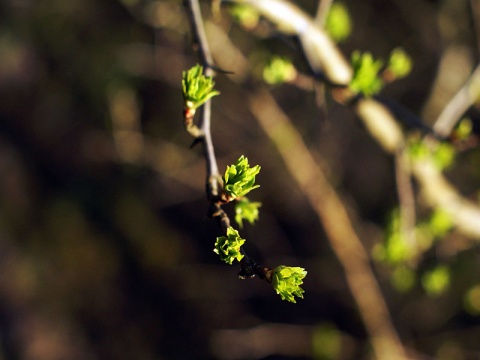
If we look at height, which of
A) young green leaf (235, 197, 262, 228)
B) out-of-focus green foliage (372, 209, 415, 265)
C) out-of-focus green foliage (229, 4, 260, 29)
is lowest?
young green leaf (235, 197, 262, 228)

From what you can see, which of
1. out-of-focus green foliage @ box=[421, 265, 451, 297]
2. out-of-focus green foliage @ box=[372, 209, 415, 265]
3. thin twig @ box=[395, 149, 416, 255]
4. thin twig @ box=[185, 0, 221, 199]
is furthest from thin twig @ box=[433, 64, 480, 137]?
thin twig @ box=[185, 0, 221, 199]

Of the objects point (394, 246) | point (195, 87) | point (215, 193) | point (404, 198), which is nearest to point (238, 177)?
point (215, 193)

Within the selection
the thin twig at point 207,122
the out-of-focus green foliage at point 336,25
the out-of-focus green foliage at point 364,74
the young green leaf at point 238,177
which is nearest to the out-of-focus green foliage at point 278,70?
the out-of-focus green foliage at point 364,74

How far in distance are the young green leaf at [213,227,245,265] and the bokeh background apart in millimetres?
2261

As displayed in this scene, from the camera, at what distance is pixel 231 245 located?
28.2 inches

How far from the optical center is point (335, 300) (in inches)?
136

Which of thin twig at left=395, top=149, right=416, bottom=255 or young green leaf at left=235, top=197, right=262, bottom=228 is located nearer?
young green leaf at left=235, top=197, right=262, bottom=228

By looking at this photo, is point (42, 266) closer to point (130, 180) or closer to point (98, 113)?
point (130, 180)

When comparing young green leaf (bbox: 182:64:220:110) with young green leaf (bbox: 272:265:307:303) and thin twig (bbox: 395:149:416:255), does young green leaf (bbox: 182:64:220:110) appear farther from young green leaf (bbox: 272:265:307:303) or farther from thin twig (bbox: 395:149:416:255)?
thin twig (bbox: 395:149:416:255)

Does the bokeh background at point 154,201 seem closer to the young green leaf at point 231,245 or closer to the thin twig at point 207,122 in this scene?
the thin twig at point 207,122

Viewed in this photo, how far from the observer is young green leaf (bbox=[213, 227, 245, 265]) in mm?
711

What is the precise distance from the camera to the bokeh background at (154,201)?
3.22 metres

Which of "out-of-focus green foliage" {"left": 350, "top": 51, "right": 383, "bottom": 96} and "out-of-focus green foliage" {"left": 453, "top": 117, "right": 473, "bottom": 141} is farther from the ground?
"out-of-focus green foliage" {"left": 350, "top": 51, "right": 383, "bottom": 96}

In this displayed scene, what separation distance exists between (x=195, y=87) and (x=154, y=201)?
3.14 meters
